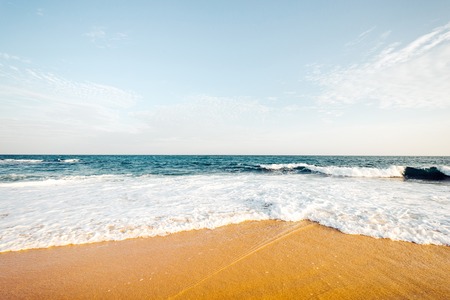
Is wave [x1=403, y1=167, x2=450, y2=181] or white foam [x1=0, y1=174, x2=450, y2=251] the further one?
wave [x1=403, y1=167, x2=450, y2=181]

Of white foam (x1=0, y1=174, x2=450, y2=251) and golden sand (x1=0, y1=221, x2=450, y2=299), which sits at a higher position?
white foam (x1=0, y1=174, x2=450, y2=251)

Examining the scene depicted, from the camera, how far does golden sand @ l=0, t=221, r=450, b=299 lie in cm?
286

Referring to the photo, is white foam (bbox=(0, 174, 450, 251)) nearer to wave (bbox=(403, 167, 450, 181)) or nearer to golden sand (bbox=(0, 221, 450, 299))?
golden sand (bbox=(0, 221, 450, 299))

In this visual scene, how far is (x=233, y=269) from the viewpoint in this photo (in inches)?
133

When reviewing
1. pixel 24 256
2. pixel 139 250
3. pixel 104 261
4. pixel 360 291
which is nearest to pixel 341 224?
pixel 360 291

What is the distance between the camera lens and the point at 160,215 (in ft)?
20.0

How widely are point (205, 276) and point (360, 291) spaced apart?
2029 millimetres

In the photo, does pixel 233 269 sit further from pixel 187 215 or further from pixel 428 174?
pixel 428 174

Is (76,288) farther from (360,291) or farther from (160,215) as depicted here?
(360,291)

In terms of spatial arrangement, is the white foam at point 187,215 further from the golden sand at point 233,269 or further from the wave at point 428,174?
the wave at point 428,174

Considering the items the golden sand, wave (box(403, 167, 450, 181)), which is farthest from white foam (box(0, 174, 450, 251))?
wave (box(403, 167, 450, 181))

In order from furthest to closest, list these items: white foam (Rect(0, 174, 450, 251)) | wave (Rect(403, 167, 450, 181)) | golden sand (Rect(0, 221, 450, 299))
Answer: wave (Rect(403, 167, 450, 181)) → white foam (Rect(0, 174, 450, 251)) → golden sand (Rect(0, 221, 450, 299))

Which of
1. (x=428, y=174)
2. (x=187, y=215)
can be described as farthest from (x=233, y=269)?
(x=428, y=174)

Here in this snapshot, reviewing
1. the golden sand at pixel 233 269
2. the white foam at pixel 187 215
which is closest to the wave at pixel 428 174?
the white foam at pixel 187 215
